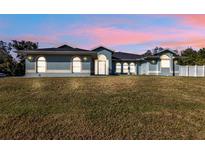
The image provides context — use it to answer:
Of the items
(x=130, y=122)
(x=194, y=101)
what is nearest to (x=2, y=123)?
(x=130, y=122)

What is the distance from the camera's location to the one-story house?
31.4 m

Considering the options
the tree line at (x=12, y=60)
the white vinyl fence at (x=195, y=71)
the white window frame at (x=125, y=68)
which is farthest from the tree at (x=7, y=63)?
the white vinyl fence at (x=195, y=71)

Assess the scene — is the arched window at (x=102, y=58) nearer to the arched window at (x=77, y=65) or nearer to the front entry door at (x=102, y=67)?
the front entry door at (x=102, y=67)

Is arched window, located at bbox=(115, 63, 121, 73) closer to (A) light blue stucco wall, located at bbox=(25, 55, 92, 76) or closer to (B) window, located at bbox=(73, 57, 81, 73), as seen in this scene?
(A) light blue stucco wall, located at bbox=(25, 55, 92, 76)

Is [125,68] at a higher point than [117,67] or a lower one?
lower

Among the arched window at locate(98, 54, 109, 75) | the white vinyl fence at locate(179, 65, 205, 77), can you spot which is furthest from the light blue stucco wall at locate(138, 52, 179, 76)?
the arched window at locate(98, 54, 109, 75)

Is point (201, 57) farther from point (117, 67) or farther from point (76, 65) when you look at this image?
point (76, 65)

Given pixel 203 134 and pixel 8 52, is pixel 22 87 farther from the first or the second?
pixel 8 52

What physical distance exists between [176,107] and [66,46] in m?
23.1

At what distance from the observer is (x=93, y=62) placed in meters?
36.8

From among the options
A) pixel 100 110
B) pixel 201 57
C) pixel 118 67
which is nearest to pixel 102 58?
pixel 118 67

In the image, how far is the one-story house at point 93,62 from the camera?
1238 inches

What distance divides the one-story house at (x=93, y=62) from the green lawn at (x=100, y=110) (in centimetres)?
1281

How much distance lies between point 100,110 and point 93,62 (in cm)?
2385
